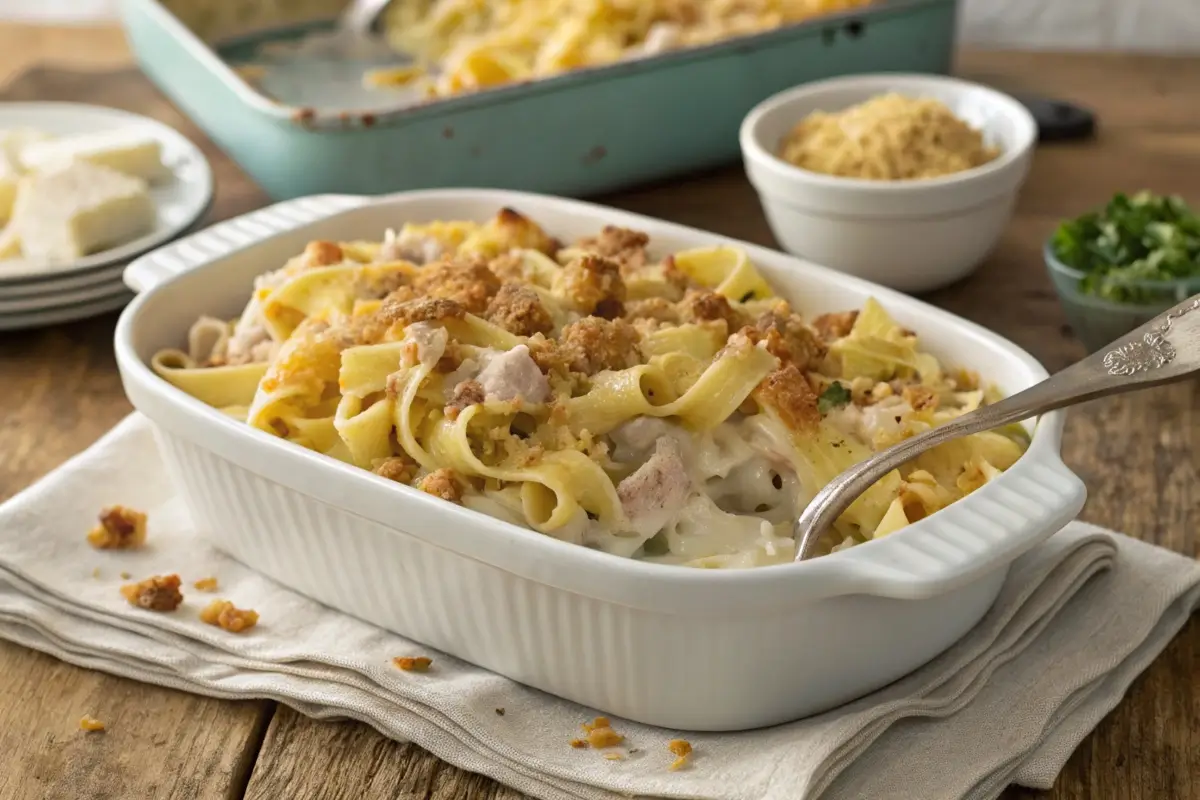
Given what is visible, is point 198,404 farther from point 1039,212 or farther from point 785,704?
point 1039,212

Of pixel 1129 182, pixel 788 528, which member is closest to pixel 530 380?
pixel 788 528

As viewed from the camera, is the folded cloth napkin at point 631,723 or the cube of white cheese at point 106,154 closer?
the folded cloth napkin at point 631,723

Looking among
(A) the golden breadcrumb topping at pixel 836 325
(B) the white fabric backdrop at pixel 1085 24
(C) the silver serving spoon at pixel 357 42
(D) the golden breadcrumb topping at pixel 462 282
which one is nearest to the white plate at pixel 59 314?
(D) the golden breadcrumb topping at pixel 462 282

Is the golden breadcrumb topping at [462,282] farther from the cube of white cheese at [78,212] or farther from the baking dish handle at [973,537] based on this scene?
the cube of white cheese at [78,212]

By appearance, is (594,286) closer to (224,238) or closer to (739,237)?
(224,238)

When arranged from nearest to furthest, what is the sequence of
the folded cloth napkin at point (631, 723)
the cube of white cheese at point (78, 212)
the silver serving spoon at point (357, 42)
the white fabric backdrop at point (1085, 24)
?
1. the folded cloth napkin at point (631, 723)
2. the cube of white cheese at point (78, 212)
3. the silver serving spoon at point (357, 42)
4. the white fabric backdrop at point (1085, 24)

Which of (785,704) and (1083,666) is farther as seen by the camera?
(1083,666)
